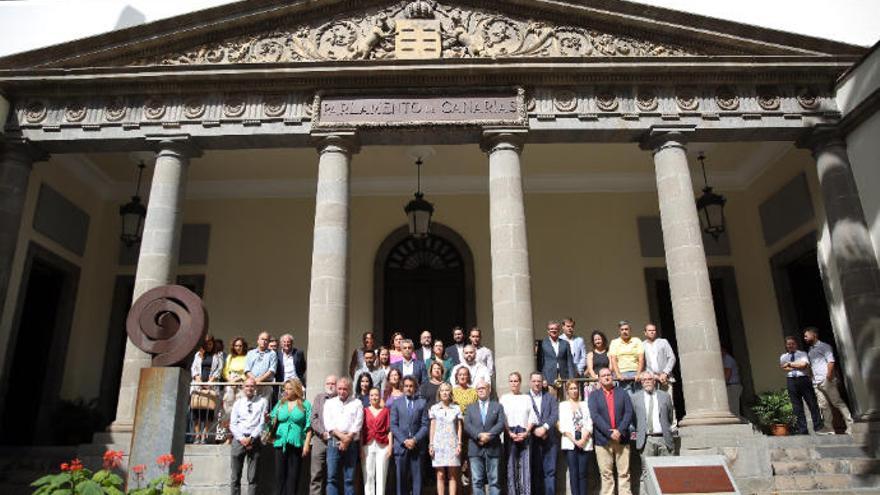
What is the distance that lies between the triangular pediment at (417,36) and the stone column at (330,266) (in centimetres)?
162

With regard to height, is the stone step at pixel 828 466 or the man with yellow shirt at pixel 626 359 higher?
the man with yellow shirt at pixel 626 359

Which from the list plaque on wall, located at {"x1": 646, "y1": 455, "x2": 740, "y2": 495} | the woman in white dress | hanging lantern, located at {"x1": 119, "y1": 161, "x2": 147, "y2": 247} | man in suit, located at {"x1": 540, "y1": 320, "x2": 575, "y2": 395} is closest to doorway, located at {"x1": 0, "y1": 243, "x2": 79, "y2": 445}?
hanging lantern, located at {"x1": 119, "y1": 161, "x2": 147, "y2": 247}

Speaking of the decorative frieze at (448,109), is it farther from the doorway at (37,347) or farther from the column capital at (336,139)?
the doorway at (37,347)

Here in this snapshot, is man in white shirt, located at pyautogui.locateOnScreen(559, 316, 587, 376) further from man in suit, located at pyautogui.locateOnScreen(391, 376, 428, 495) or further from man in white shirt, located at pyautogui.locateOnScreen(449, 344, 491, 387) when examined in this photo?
man in suit, located at pyautogui.locateOnScreen(391, 376, 428, 495)

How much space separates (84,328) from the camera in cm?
1389

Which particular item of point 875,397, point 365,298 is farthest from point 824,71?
point 365,298

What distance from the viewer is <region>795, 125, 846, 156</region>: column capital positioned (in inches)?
425

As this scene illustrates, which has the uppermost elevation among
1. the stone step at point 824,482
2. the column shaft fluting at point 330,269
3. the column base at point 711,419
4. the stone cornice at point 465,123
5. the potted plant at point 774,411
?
the stone cornice at point 465,123

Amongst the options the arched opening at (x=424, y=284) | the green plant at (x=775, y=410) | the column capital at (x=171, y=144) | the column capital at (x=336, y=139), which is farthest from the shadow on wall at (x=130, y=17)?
the green plant at (x=775, y=410)

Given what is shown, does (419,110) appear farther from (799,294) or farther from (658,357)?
(799,294)

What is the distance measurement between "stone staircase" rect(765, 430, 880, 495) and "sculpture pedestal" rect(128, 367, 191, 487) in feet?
22.6

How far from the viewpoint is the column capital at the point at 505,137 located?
34.7ft

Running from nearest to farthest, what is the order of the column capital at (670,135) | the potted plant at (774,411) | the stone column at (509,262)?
1. the stone column at (509,262)
2. the column capital at (670,135)
3. the potted plant at (774,411)

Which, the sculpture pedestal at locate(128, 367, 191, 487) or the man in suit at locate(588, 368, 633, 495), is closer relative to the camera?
the sculpture pedestal at locate(128, 367, 191, 487)
